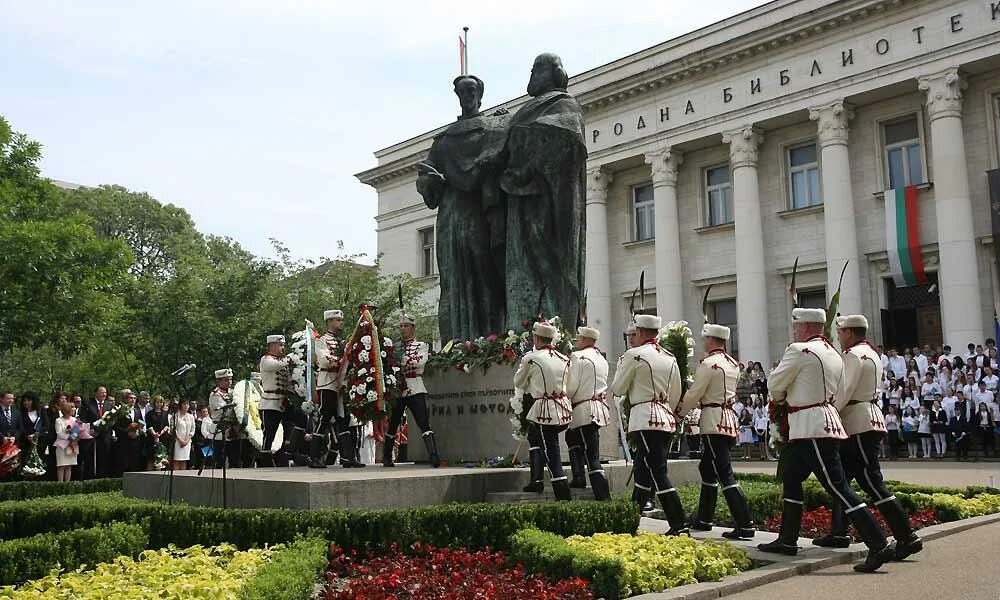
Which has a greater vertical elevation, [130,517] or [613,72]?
[613,72]

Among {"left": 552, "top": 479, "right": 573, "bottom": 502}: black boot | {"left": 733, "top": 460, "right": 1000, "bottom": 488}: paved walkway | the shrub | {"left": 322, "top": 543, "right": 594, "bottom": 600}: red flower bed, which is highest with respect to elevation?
{"left": 552, "top": 479, "right": 573, "bottom": 502}: black boot

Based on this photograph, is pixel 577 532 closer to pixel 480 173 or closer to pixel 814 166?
pixel 480 173

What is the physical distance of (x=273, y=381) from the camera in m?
13.0

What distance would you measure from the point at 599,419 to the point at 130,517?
4803 millimetres

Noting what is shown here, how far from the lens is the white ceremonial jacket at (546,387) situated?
9.82m

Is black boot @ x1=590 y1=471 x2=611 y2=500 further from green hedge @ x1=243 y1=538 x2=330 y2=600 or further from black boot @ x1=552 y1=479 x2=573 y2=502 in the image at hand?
green hedge @ x1=243 y1=538 x2=330 y2=600

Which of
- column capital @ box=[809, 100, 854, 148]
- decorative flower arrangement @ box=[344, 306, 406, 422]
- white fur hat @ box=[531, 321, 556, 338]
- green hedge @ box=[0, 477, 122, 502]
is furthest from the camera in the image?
column capital @ box=[809, 100, 854, 148]

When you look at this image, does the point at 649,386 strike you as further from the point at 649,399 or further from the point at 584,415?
the point at 584,415

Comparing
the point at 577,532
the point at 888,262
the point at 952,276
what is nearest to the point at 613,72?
the point at 888,262

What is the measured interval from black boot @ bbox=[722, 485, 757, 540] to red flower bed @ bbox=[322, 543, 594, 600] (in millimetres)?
2422

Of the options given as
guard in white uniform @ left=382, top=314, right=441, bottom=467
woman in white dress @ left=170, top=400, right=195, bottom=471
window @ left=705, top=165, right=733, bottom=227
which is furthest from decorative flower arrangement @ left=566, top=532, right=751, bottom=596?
window @ left=705, top=165, right=733, bottom=227

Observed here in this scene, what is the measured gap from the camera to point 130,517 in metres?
9.15

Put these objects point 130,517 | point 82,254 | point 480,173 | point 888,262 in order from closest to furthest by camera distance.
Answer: point 130,517, point 480,173, point 82,254, point 888,262

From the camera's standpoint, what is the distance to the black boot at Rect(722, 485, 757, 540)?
894 cm
